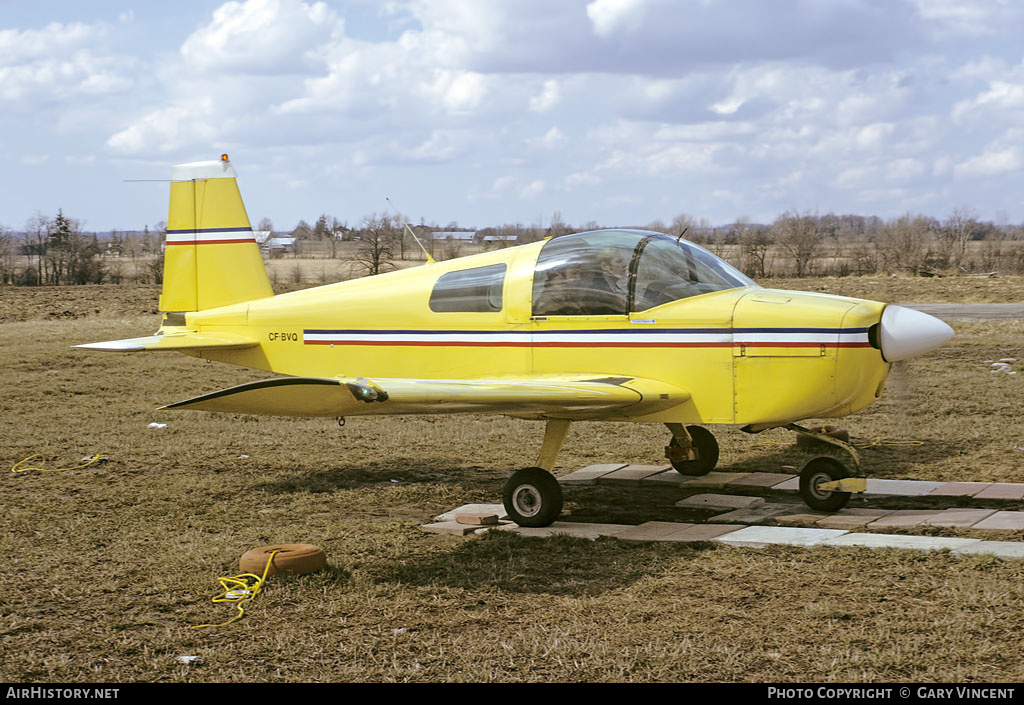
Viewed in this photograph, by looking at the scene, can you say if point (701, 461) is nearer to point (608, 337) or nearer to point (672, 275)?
point (608, 337)

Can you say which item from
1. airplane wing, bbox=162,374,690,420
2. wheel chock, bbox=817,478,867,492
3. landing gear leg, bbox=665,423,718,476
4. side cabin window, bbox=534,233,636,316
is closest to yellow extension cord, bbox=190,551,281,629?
airplane wing, bbox=162,374,690,420

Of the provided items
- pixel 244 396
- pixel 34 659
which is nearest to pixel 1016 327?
pixel 244 396

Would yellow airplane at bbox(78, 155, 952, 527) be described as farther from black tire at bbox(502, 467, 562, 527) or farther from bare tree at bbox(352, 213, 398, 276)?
bare tree at bbox(352, 213, 398, 276)

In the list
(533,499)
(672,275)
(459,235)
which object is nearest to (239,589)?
(533,499)

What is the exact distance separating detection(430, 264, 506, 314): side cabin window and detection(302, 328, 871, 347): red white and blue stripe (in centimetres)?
22

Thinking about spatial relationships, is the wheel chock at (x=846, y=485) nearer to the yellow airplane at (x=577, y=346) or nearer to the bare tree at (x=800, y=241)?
the yellow airplane at (x=577, y=346)

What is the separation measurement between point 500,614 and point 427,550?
1.67m

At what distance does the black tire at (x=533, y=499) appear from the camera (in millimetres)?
7887

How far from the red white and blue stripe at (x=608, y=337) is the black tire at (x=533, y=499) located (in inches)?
47.1

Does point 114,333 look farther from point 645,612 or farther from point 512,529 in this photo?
point 645,612

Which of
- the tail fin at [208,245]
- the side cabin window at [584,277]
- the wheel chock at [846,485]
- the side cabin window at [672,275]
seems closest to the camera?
the wheel chock at [846,485]

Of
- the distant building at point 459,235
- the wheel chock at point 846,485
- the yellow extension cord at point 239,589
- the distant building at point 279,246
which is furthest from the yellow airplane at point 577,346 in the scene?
the distant building at point 279,246

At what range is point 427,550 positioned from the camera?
7.29 meters

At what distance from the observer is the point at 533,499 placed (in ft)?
26.1
